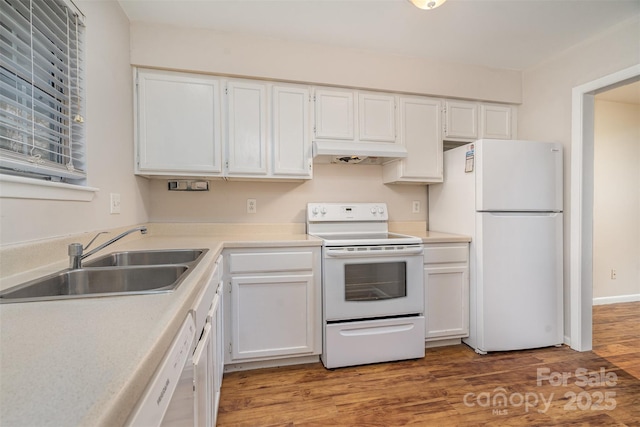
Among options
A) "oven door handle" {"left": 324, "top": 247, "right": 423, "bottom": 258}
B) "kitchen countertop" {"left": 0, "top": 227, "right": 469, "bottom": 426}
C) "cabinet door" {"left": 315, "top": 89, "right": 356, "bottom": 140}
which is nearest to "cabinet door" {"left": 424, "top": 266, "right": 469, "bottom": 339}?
"oven door handle" {"left": 324, "top": 247, "right": 423, "bottom": 258}

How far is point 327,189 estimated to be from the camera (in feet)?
8.58

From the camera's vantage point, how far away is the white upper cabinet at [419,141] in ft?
8.12

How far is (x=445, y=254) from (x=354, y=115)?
1341 mm

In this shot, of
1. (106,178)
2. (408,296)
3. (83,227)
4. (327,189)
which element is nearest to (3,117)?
(83,227)

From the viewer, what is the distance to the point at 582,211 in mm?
2207

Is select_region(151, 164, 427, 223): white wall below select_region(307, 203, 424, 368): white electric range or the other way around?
the other way around

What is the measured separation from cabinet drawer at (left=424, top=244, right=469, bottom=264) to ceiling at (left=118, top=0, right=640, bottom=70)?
5.29 feet

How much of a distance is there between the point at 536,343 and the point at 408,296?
1.18 m

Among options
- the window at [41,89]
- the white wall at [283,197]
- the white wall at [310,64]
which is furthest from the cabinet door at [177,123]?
the window at [41,89]

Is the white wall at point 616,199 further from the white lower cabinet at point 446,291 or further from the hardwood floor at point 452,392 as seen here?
the white lower cabinet at point 446,291

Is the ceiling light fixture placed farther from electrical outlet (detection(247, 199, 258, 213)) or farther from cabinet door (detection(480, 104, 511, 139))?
electrical outlet (detection(247, 199, 258, 213))

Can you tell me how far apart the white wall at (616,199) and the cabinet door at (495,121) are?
61.7 inches

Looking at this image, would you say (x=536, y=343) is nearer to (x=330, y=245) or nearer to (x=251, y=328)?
(x=330, y=245)

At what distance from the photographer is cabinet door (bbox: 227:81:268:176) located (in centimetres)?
216
